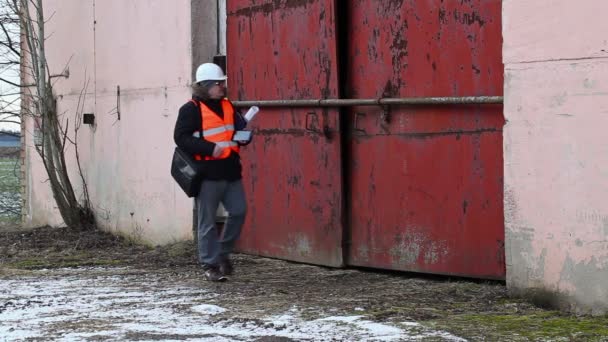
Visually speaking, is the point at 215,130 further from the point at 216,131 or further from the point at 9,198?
the point at 9,198

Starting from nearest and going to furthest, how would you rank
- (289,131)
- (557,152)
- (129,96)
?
(557,152)
(289,131)
(129,96)

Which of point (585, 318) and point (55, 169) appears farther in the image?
point (55, 169)

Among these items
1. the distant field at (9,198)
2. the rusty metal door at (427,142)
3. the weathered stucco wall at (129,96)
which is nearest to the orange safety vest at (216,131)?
the rusty metal door at (427,142)

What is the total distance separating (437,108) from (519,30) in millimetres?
1285

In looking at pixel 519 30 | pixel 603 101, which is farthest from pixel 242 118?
pixel 603 101

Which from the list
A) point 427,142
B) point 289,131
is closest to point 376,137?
point 427,142

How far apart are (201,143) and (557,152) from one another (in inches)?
110

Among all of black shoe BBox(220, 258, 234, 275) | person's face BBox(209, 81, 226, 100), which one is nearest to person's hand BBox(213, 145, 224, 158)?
person's face BBox(209, 81, 226, 100)

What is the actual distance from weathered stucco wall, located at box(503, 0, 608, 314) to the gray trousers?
238 cm

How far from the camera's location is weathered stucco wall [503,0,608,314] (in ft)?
21.4

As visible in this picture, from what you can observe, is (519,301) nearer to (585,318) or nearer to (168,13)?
(585,318)

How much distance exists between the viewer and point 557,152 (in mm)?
6781

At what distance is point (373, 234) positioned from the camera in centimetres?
884

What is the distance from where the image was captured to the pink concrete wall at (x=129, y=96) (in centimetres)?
1102
